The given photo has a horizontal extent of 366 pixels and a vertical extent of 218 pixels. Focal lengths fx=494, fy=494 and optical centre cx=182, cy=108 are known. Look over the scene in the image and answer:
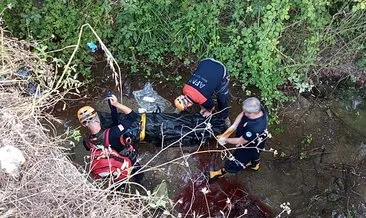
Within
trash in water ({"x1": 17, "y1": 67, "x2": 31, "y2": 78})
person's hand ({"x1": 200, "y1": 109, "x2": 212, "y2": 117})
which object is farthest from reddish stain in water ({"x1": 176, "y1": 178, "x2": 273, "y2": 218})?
trash in water ({"x1": 17, "y1": 67, "x2": 31, "y2": 78})

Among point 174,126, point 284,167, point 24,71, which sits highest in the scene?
point 24,71

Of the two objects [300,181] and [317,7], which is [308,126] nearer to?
[300,181]

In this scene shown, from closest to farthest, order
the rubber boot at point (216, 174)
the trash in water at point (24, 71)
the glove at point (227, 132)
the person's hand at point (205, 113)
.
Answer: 1. the trash in water at point (24, 71)
2. the glove at point (227, 132)
3. the rubber boot at point (216, 174)
4. the person's hand at point (205, 113)

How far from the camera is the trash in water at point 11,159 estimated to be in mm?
4134

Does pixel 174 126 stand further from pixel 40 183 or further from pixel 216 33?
pixel 40 183

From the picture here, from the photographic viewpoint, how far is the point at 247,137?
21.2ft

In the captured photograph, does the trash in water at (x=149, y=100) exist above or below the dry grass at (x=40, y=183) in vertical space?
below

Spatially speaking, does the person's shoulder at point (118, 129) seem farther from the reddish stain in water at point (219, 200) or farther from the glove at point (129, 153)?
the reddish stain in water at point (219, 200)

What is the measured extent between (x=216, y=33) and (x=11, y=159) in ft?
14.8

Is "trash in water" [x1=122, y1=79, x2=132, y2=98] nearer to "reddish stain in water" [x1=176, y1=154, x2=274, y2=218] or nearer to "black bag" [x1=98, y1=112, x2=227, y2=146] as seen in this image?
"black bag" [x1=98, y1=112, x2=227, y2=146]

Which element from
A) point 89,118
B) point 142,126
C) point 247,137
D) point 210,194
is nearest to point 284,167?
point 210,194

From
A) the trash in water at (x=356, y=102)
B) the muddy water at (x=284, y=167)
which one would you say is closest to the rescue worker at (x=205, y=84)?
the muddy water at (x=284, y=167)

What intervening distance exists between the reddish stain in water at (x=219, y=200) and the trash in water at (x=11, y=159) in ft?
10.8

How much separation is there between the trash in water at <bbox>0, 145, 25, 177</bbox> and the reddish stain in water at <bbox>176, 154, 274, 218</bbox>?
329cm
